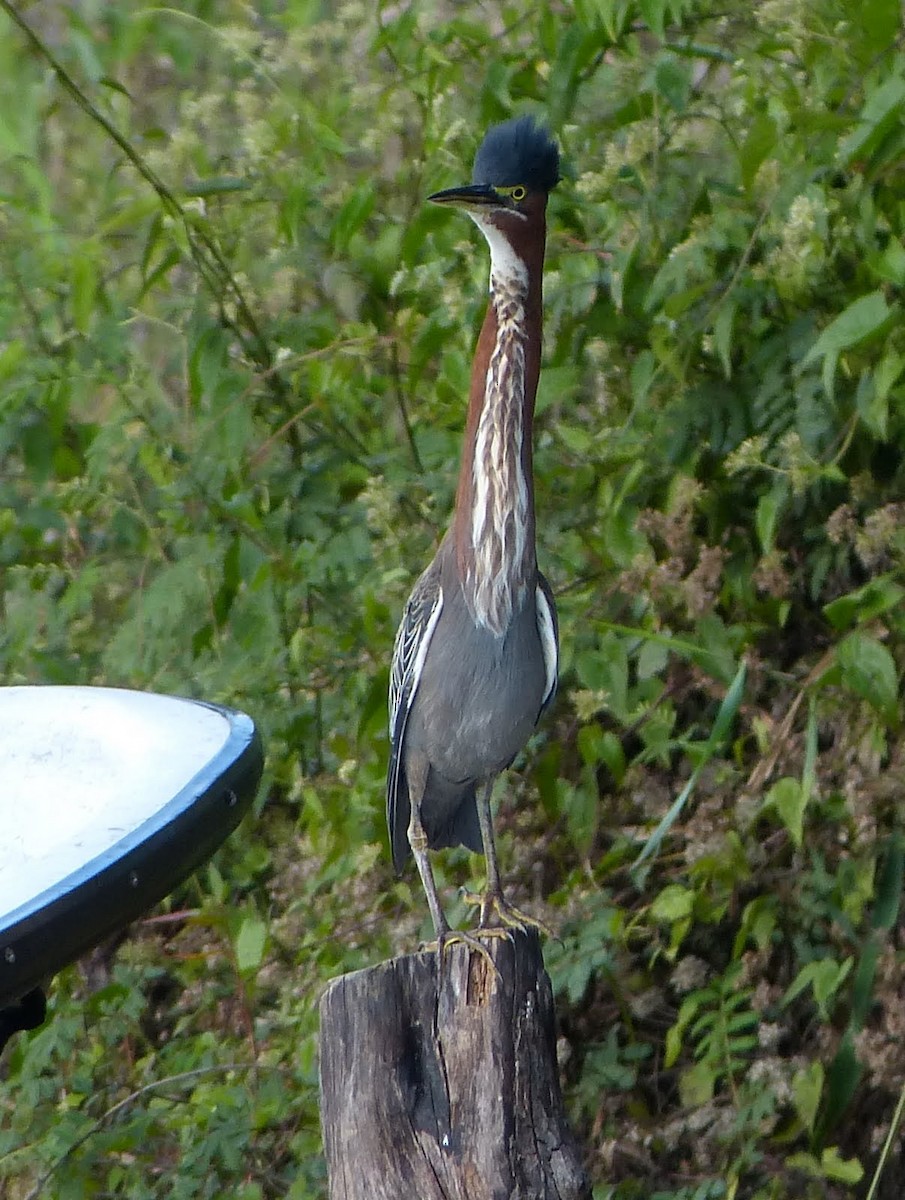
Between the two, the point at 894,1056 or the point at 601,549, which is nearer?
the point at 894,1056

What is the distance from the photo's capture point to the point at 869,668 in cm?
361

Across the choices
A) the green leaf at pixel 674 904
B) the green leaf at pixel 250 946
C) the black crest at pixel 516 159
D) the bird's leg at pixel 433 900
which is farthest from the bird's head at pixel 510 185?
the green leaf at pixel 250 946

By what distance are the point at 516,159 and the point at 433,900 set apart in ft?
4.91

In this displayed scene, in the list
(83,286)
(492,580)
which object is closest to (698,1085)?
(492,580)

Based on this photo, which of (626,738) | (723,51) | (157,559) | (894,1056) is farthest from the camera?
(157,559)

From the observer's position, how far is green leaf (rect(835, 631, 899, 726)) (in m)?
3.59

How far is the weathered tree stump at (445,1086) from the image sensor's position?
2.50 meters

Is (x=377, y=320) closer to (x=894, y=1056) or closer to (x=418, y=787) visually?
(x=418, y=787)

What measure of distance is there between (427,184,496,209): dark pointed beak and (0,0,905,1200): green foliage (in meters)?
0.68

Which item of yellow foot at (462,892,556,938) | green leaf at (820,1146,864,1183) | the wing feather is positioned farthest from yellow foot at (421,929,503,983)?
green leaf at (820,1146,864,1183)

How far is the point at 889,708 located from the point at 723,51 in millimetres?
1783

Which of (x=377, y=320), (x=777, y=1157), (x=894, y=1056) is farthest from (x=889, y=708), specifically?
(x=377, y=320)

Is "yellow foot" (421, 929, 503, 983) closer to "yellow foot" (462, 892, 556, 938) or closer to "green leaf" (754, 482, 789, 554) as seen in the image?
"yellow foot" (462, 892, 556, 938)

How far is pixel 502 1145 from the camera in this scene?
248 cm
